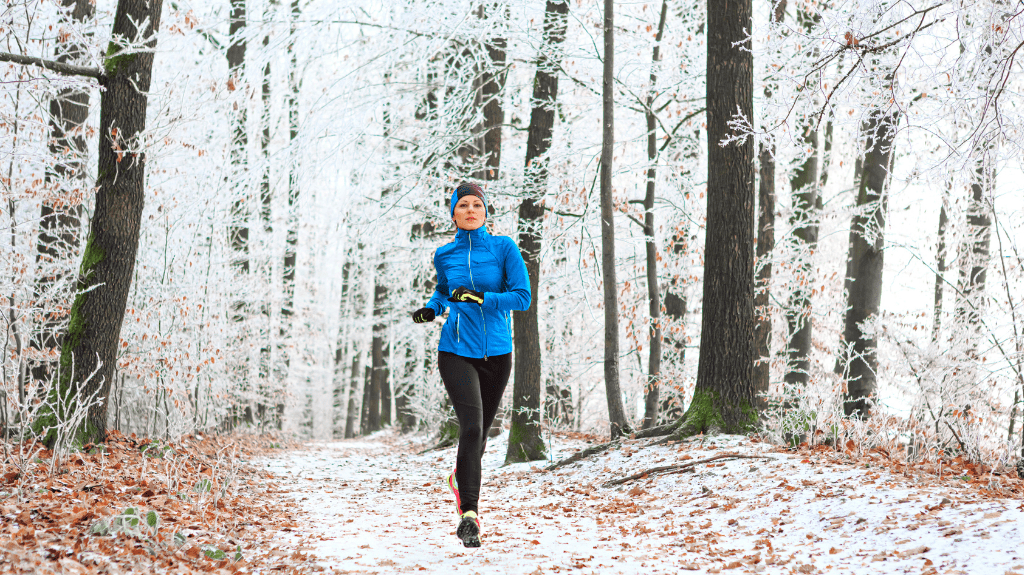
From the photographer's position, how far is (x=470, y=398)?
426cm

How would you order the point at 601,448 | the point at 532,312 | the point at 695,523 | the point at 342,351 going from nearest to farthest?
1. the point at 695,523
2. the point at 601,448
3. the point at 532,312
4. the point at 342,351

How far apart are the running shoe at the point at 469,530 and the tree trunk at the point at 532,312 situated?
4.92 meters

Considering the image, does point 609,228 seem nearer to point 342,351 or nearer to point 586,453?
point 586,453

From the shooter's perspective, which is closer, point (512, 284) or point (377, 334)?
point (512, 284)

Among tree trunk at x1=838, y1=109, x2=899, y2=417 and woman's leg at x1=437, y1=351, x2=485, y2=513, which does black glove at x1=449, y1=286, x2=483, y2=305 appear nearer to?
woman's leg at x1=437, y1=351, x2=485, y2=513

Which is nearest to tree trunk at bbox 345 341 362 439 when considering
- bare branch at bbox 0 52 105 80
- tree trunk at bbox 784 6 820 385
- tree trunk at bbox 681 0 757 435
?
tree trunk at bbox 784 6 820 385

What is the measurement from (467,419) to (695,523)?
1.86m

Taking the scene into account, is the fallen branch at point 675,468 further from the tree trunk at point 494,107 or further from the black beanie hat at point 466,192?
the tree trunk at point 494,107

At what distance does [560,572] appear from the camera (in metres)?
3.71

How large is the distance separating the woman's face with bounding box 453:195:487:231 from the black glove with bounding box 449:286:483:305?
44 cm

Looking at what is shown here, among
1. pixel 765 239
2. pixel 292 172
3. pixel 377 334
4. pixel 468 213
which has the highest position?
pixel 292 172

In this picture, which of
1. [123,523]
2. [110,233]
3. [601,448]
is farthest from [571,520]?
[110,233]

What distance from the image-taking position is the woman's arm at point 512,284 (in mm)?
4309

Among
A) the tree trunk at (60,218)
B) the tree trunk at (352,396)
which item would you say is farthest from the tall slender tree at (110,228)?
the tree trunk at (352,396)
